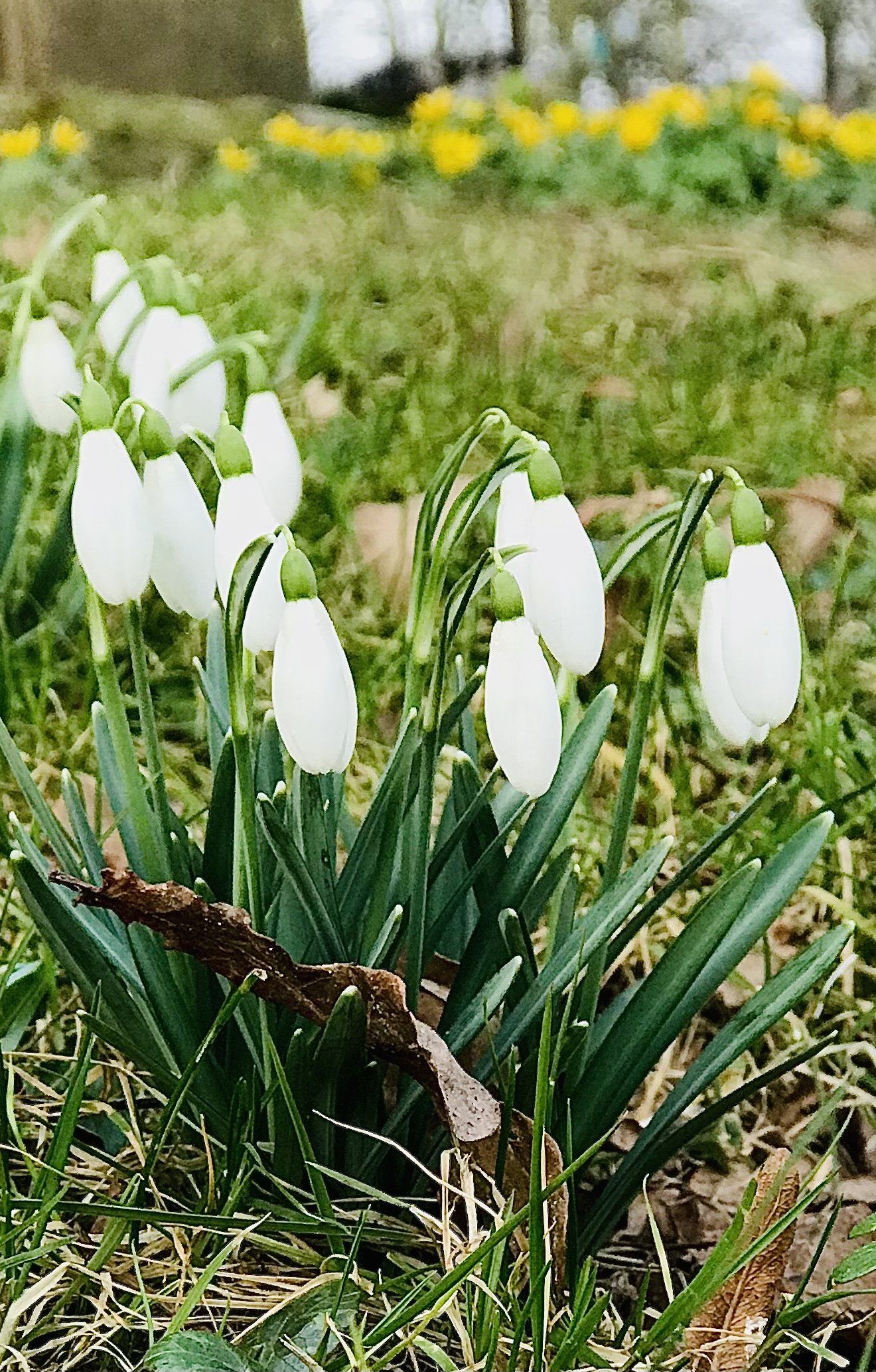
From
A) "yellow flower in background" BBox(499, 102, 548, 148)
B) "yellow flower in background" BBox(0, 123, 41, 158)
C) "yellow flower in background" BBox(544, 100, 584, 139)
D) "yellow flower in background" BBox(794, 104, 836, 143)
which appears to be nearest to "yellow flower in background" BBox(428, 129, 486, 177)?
"yellow flower in background" BBox(499, 102, 548, 148)

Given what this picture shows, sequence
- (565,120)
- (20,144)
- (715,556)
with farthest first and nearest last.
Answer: (565,120) < (20,144) < (715,556)

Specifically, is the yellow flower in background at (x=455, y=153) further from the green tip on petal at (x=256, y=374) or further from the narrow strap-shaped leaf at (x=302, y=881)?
the narrow strap-shaped leaf at (x=302, y=881)

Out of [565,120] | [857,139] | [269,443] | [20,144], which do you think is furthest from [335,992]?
[565,120]

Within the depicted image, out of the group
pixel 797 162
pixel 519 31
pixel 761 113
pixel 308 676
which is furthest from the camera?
pixel 519 31

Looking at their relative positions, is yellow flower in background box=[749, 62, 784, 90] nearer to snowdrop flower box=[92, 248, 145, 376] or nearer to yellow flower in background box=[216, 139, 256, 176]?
yellow flower in background box=[216, 139, 256, 176]

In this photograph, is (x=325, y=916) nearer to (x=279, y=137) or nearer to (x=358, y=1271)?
(x=358, y=1271)

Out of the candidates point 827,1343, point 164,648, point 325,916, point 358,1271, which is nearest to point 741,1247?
point 827,1343

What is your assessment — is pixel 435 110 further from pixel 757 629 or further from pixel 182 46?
pixel 757 629
